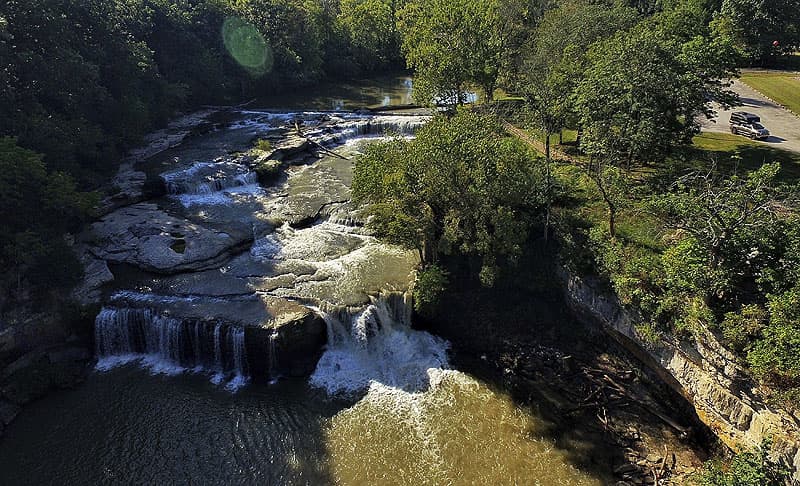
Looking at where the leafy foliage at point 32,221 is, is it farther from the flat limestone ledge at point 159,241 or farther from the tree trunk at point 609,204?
the tree trunk at point 609,204

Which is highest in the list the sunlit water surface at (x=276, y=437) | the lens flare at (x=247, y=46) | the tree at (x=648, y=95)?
the lens flare at (x=247, y=46)

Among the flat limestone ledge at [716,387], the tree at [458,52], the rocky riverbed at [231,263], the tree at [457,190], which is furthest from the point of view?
the tree at [458,52]

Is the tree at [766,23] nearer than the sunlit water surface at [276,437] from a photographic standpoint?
No

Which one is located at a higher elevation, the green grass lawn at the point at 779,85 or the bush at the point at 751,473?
the green grass lawn at the point at 779,85

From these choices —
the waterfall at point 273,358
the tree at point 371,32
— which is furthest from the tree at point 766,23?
the waterfall at point 273,358

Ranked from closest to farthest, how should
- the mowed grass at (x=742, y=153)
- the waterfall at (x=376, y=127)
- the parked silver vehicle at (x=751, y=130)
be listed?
the mowed grass at (x=742, y=153) → the parked silver vehicle at (x=751, y=130) → the waterfall at (x=376, y=127)

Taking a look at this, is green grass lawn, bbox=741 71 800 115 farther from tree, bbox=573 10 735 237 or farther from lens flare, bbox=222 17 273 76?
lens flare, bbox=222 17 273 76

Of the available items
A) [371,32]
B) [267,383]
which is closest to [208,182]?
[267,383]
